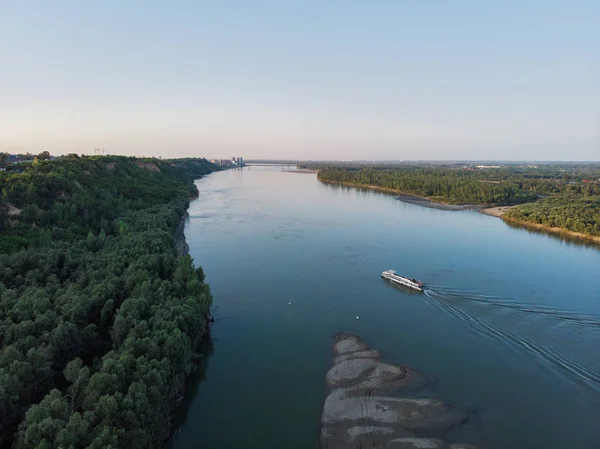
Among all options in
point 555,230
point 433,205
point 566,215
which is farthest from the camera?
point 433,205

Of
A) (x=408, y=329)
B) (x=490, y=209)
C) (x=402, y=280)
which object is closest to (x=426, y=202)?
(x=490, y=209)

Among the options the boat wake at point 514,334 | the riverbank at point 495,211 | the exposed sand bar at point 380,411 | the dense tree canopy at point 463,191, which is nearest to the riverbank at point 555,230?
the riverbank at point 495,211

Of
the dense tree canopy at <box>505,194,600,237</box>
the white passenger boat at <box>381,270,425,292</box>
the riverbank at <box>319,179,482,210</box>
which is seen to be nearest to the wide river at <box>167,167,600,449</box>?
the white passenger boat at <box>381,270,425,292</box>

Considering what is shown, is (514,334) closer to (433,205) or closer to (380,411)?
(380,411)

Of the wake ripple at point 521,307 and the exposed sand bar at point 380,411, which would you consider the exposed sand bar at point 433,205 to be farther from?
the exposed sand bar at point 380,411

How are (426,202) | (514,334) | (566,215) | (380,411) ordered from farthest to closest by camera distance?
1. (426,202)
2. (566,215)
3. (514,334)
4. (380,411)

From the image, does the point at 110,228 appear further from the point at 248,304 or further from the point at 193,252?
the point at 248,304

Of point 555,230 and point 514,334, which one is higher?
point 555,230
